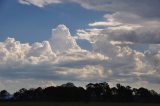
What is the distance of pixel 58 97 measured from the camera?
655 feet

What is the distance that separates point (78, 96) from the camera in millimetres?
198875

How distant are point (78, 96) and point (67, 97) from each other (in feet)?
16.5

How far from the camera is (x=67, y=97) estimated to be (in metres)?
198

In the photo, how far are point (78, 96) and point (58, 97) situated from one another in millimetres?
8993

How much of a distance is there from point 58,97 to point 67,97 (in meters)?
4.50
